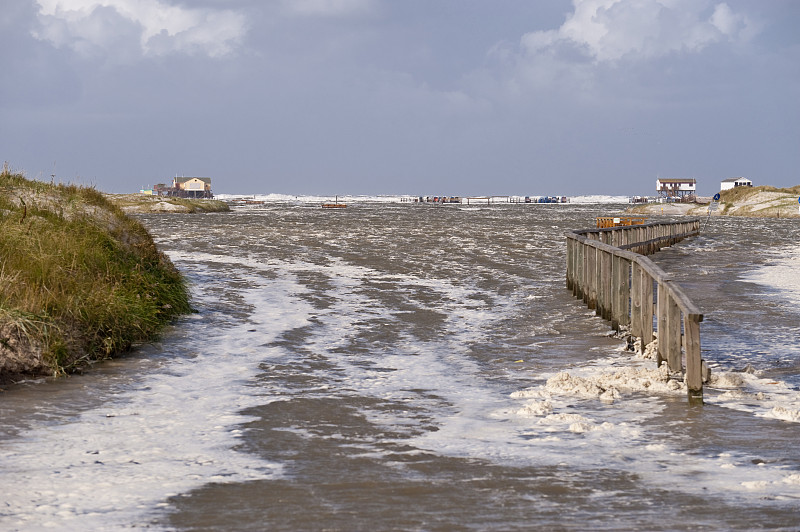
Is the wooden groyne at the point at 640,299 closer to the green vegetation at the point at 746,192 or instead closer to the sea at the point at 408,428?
the sea at the point at 408,428

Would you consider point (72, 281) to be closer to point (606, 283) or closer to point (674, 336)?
point (674, 336)

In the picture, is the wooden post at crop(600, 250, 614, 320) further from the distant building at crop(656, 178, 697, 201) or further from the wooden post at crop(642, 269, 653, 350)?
the distant building at crop(656, 178, 697, 201)

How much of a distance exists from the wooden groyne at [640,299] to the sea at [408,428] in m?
0.35

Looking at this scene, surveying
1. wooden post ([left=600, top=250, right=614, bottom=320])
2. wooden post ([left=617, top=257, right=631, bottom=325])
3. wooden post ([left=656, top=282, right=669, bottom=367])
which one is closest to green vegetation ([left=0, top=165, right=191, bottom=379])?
wooden post ([left=656, top=282, right=669, bottom=367])

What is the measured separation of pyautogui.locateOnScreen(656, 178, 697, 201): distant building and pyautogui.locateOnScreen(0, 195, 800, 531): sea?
612 ft

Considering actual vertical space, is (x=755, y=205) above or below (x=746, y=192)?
below

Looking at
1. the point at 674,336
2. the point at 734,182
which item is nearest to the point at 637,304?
the point at 674,336

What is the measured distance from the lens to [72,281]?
39.5 feet

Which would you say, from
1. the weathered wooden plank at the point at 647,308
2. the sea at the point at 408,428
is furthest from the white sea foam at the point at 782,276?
the weathered wooden plank at the point at 647,308

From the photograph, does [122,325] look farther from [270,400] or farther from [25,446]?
[25,446]

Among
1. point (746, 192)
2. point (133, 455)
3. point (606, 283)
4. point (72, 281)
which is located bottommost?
point (133, 455)

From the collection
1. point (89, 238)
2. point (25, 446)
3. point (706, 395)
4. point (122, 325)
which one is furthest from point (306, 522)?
point (89, 238)

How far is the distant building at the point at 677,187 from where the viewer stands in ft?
634

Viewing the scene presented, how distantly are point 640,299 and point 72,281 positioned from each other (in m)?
7.88
